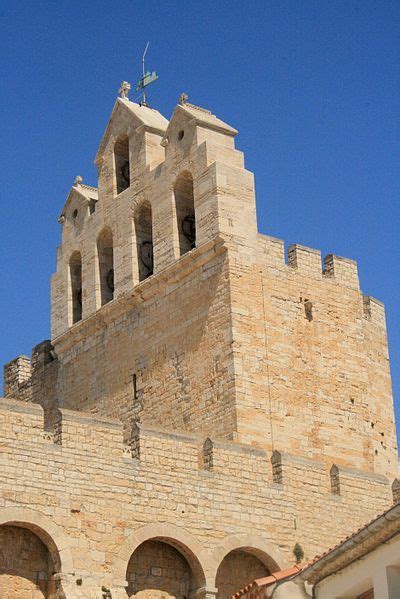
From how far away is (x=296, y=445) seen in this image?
26.0 m

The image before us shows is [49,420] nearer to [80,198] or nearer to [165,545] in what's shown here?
[80,198]

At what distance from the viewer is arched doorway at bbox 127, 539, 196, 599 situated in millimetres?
22281

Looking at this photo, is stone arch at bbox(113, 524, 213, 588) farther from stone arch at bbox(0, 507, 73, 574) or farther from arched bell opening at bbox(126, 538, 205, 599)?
stone arch at bbox(0, 507, 73, 574)

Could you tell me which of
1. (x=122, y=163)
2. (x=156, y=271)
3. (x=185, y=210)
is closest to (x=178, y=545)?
(x=156, y=271)

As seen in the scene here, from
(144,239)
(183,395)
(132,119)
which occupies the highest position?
(132,119)

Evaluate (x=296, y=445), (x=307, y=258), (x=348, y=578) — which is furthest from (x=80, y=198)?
(x=348, y=578)

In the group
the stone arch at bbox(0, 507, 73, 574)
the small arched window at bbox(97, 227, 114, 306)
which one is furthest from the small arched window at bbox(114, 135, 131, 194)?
the stone arch at bbox(0, 507, 73, 574)

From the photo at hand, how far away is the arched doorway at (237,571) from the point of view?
23234mm

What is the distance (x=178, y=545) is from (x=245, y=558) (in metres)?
1.56

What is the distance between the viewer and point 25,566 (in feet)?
69.9

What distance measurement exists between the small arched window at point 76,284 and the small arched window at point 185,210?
11.6 feet

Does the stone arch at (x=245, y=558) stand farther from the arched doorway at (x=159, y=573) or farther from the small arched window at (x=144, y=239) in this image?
the small arched window at (x=144, y=239)

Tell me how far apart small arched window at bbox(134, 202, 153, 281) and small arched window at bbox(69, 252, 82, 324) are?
7.21 ft

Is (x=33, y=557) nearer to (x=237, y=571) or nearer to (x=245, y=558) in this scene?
(x=237, y=571)
